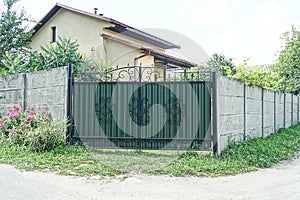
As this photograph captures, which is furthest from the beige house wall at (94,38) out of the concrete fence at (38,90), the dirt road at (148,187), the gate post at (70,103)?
the dirt road at (148,187)

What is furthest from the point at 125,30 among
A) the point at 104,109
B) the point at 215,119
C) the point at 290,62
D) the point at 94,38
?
the point at 290,62

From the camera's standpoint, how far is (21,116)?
726 cm

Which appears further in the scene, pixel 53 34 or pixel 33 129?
pixel 53 34

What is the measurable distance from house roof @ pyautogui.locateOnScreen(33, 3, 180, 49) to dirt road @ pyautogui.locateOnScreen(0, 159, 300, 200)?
9500 millimetres

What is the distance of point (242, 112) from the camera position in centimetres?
714

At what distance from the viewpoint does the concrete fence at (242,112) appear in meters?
5.97

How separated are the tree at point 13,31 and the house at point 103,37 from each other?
0.91 m

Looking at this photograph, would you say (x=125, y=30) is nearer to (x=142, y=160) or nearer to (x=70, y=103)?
(x=70, y=103)

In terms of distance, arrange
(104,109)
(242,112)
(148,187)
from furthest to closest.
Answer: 1. (242,112)
2. (104,109)
3. (148,187)

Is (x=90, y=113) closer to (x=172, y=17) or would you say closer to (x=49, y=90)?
(x=49, y=90)

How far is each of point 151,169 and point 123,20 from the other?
33.9ft

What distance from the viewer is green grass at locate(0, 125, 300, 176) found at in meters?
4.87

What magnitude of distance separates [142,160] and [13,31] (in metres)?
12.4

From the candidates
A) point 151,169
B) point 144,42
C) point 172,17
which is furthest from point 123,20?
point 151,169
